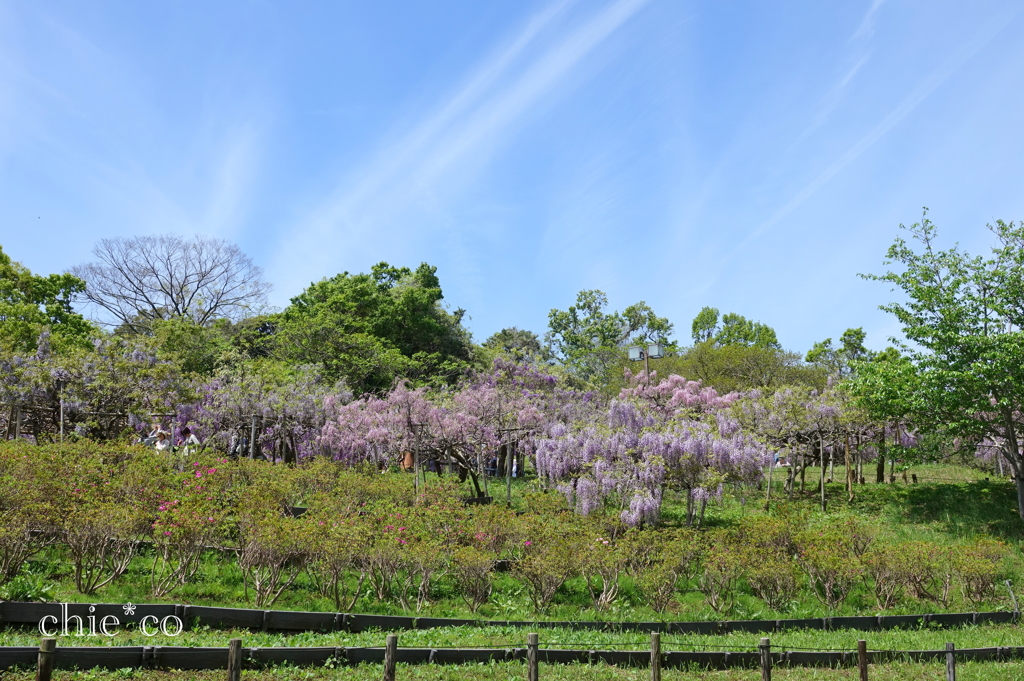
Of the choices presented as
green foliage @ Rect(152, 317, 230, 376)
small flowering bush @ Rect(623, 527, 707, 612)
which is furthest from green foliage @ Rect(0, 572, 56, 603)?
green foliage @ Rect(152, 317, 230, 376)

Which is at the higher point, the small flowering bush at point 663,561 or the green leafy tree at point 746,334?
the green leafy tree at point 746,334

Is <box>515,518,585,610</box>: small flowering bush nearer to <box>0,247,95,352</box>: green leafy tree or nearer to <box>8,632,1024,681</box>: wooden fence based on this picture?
<box>8,632,1024,681</box>: wooden fence

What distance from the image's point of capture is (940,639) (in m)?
9.83

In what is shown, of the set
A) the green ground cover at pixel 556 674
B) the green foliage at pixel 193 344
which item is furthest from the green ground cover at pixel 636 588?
the green foliage at pixel 193 344

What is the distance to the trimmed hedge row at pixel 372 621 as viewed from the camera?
25.8ft

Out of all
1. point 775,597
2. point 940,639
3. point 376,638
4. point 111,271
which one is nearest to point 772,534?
point 775,597

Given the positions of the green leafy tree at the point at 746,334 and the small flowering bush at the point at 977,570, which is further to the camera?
the green leafy tree at the point at 746,334

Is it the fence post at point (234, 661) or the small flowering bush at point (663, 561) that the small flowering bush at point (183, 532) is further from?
the small flowering bush at point (663, 561)

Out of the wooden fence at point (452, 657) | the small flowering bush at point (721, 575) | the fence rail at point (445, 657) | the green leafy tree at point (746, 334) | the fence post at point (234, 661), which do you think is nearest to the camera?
the fence post at point (234, 661)

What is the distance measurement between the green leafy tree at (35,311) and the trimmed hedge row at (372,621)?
12.9 metres

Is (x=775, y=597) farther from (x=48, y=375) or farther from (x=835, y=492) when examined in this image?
(x=48, y=375)

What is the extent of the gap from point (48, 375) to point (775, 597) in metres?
16.6

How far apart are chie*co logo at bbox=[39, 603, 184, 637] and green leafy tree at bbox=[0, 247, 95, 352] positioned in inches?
510

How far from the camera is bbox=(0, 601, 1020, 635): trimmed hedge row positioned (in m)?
7.86
